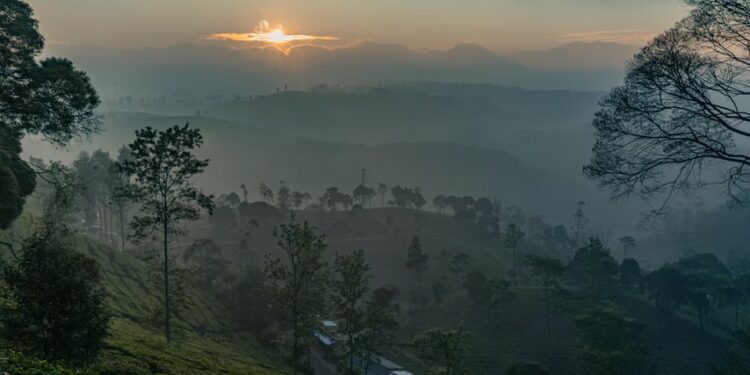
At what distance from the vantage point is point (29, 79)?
1035 inches

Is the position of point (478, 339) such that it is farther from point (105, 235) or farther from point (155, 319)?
point (105, 235)

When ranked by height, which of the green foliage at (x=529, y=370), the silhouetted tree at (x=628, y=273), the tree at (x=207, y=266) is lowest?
the green foliage at (x=529, y=370)

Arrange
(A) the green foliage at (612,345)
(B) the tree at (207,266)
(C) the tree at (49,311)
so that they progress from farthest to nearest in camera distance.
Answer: (B) the tree at (207,266)
(A) the green foliage at (612,345)
(C) the tree at (49,311)

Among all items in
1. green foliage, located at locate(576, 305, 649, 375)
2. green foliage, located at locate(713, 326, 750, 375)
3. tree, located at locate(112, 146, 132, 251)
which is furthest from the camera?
green foliage, located at locate(576, 305, 649, 375)

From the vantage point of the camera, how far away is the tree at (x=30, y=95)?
84.4 ft

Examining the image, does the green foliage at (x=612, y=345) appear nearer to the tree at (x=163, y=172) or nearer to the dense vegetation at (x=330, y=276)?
the dense vegetation at (x=330, y=276)

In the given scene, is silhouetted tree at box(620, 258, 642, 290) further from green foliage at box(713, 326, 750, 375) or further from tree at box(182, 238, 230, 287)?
tree at box(182, 238, 230, 287)

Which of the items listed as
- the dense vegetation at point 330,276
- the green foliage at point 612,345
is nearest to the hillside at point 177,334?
the dense vegetation at point 330,276

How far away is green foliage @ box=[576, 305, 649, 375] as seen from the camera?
2384 inches

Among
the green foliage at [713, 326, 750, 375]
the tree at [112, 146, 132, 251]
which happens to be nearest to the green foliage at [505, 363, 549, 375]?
the green foliage at [713, 326, 750, 375]

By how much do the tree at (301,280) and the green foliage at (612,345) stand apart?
133 feet

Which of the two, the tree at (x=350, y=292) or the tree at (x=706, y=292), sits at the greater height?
the tree at (x=350, y=292)

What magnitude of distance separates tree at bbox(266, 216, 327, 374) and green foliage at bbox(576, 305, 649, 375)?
40.6 meters

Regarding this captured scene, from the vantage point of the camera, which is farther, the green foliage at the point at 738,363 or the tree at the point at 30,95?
the green foliage at the point at 738,363
